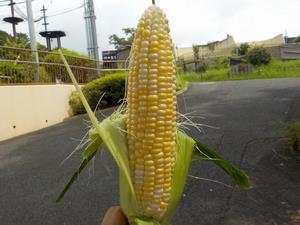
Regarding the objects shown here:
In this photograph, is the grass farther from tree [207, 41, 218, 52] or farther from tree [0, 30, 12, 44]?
tree [0, 30, 12, 44]

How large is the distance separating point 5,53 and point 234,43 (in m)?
39.1

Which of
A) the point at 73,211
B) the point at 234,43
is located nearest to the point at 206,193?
the point at 73,211

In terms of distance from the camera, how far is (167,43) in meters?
1.58

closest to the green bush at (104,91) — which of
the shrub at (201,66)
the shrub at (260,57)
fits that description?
the shrub at (260,57)

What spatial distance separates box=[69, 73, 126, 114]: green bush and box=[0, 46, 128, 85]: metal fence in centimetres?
87

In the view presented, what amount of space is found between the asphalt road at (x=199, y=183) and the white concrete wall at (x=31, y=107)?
1.91m

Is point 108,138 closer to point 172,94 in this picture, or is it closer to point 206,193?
point 172,94

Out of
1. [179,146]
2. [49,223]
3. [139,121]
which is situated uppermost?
[139,121]

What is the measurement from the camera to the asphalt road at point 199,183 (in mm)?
4867

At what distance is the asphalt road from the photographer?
487 cm

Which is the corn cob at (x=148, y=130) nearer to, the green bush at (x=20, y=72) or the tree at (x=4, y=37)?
the green bush at (x=20, y=72)

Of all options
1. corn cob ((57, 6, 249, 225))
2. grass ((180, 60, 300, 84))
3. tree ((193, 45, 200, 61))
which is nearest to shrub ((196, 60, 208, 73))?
tree ((193, 45, 200, 61))

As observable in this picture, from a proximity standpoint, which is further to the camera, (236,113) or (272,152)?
(236,113)

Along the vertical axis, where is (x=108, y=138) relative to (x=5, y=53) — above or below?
below
